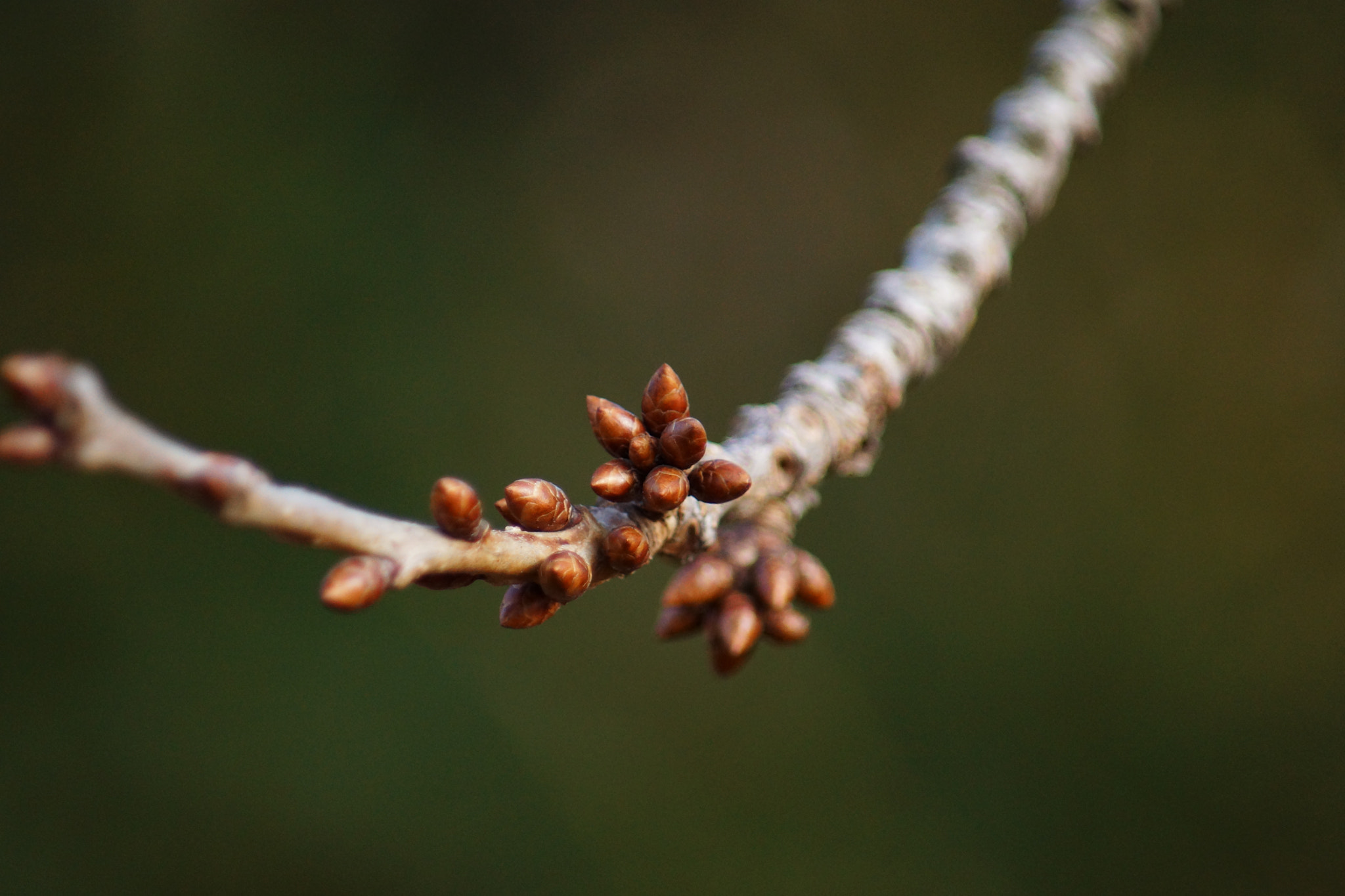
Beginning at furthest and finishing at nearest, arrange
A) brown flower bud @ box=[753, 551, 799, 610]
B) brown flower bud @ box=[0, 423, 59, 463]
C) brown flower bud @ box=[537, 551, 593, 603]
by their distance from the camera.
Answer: brown flower bud @ box=[753, 551, 799, 610] → brown flower bud @ box=[537, 551, 593, 603] → brown flower bud @ box=[0, 423, 59, 463]

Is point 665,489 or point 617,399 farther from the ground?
point 617,399

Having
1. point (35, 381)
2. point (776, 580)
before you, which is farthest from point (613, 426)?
point (35, 381)

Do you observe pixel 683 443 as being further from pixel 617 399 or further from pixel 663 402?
pixel 617 399

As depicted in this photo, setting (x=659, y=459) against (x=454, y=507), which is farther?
(x=659, y=459)

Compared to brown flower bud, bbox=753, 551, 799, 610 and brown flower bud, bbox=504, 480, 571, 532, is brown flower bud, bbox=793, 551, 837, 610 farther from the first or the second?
brown flower bud, bbox=504, 480, 571, 532

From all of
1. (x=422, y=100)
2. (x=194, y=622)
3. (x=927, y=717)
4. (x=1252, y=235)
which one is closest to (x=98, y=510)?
(x=194, y=622)

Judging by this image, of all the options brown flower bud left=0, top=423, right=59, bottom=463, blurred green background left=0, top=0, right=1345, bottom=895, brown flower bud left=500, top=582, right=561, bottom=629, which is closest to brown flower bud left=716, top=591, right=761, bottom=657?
brown flower bud left=500, top=582, right=561, bottom=629

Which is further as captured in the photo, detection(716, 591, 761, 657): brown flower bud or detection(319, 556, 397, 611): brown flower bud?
detection(716, 591, 761, 657): brown flower bud
